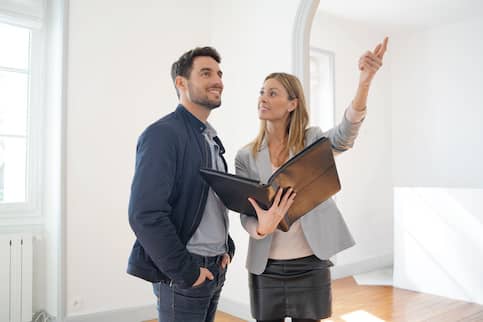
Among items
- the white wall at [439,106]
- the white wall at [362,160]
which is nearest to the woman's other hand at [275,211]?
the white wall at [362,160]

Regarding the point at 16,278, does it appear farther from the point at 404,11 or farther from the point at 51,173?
the point at 404,11

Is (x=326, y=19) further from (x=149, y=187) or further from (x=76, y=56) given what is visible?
(x=149, y=187)

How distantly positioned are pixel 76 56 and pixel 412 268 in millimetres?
3672

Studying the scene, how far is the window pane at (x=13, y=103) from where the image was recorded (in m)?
3.28

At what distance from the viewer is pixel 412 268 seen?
449 centimetres

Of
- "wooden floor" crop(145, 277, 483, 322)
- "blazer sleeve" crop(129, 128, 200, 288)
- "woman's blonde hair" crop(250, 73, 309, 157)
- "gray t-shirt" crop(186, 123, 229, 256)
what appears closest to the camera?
"blazer sleeve" crop(129, 128, 200, 288)

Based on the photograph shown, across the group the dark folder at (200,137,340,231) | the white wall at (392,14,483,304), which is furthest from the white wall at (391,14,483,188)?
the dark folder at (200,137,340,231)

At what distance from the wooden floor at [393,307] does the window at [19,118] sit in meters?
1.76

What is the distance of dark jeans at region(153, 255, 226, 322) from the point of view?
1.36 meters

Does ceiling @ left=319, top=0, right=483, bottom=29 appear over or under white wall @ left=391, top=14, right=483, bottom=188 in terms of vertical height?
over

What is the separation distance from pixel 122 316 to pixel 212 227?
2.27m

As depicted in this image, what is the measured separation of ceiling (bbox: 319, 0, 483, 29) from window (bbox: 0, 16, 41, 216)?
10.4 feet

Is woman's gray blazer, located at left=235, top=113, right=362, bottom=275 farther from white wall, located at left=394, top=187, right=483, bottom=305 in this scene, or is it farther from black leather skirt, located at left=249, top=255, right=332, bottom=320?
white wall, located at left=394, top=187, right=483, bottom=305

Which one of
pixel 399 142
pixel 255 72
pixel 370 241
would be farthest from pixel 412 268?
pixel 255 72
